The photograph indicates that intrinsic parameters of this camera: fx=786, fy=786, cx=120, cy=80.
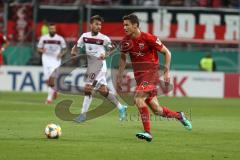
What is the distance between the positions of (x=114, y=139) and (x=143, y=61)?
1.58 m

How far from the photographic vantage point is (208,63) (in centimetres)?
3431

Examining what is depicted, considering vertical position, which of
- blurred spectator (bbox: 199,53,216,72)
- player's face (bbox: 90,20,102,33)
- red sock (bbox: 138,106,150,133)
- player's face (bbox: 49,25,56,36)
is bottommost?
blurred spectator (bbox: 199,53,216,72)

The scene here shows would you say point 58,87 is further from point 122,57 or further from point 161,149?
point 161,149

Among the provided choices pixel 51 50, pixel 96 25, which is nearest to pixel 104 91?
pixel 96 25

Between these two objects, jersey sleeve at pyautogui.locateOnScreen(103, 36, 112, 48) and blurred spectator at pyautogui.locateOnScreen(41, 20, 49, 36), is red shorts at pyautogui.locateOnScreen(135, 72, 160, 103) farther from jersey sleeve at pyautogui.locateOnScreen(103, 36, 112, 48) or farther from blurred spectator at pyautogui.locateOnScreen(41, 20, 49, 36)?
blurred spectator at pyautogui.locateOnScreen(41, 20, 49, 36)

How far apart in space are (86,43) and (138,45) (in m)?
5.42

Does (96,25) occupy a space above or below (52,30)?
above

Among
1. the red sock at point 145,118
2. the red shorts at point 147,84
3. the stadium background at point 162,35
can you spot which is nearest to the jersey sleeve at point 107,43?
the red shorts at point 147,84

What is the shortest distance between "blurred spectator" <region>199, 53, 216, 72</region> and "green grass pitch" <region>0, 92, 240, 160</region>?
12.4 m

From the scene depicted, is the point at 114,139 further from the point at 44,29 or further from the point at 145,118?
the point at 44,29

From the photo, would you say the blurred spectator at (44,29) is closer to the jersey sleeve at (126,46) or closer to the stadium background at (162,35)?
the stadium background at (162,35)

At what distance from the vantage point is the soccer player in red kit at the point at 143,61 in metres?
14.4

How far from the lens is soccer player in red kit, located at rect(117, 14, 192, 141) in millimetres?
14375

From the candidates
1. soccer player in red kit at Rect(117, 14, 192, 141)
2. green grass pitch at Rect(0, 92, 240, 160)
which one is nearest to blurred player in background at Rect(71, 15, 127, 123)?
green grass pitch at Rect(0, 92, 240, 160)
